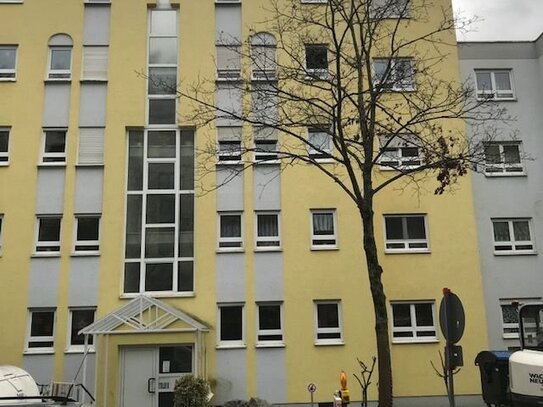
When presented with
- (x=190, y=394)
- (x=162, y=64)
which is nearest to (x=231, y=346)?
(x=190, y=394)

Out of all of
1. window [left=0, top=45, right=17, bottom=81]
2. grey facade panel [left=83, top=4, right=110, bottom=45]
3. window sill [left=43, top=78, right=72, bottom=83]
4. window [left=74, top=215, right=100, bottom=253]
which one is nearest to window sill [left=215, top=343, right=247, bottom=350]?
window [left=74, top=215, right=100, bottom=253]

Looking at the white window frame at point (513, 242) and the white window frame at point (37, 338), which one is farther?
the white window frame at point (513, 242)

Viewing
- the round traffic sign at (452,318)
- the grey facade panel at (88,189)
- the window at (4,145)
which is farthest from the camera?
the window at (4,145)

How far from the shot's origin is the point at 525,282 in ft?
62.2

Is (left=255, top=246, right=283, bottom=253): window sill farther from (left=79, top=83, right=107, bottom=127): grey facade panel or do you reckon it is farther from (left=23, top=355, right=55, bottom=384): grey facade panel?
(left=23, top=355, right=55, bottom=384): grey facade panel

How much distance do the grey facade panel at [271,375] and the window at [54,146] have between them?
859 cm

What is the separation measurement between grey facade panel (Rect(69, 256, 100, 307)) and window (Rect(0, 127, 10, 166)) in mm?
3919

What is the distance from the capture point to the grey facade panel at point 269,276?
725 inches

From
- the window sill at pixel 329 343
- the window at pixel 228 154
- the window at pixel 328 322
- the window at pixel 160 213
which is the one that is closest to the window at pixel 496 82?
the window at pixel 228 154

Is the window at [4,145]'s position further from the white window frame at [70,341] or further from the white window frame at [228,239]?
the white window frame at [228,239]

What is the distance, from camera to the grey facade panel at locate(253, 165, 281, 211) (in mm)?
19047

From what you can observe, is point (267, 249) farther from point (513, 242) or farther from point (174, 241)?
point (513, 242)

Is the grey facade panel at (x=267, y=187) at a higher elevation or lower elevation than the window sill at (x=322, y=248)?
higher

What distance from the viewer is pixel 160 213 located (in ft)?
62.4
